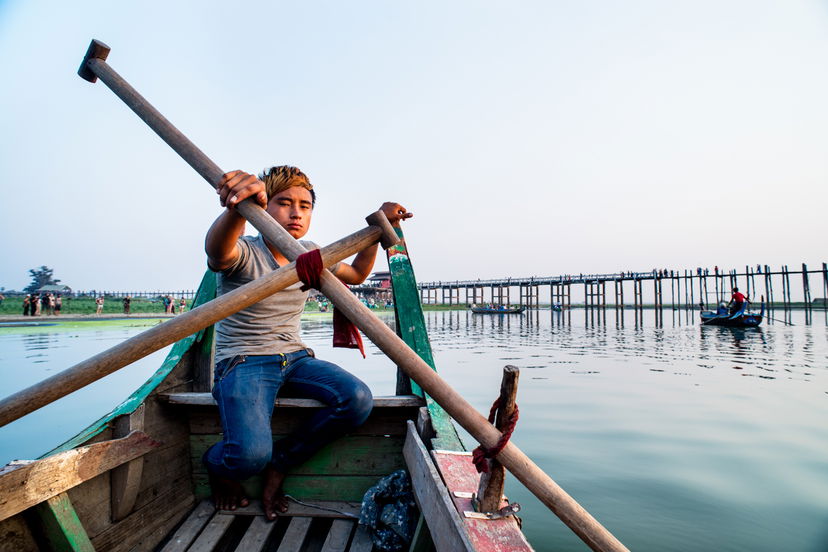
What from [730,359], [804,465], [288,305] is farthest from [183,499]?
[730,359]

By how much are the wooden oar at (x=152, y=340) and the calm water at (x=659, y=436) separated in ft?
8.42

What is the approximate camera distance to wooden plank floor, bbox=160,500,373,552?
211cm

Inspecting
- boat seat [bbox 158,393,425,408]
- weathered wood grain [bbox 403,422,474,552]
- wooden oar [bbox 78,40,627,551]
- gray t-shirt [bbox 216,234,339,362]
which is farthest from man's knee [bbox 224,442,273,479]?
wooden oar [bbox 78,40,627,551]

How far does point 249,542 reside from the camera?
212 cm

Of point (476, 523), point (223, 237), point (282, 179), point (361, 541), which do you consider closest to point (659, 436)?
point (361, 541)

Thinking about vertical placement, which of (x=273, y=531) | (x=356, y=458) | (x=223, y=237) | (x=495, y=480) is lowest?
(x=273, y=531)

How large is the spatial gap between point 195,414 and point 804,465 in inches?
223

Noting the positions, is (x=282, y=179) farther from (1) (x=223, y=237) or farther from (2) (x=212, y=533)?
(2) (x=212, y=533)

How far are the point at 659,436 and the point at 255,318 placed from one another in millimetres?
5010

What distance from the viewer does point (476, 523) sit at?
1.23 meters

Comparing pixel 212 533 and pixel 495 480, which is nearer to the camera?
pixel 495 480

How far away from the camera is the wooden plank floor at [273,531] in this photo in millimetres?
2105

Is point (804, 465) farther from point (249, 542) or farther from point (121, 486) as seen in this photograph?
point (121, 486)

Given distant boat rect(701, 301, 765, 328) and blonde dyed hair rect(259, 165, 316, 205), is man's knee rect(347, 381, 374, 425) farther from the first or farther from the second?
distant boat rect(701, 301, 765, 328)
